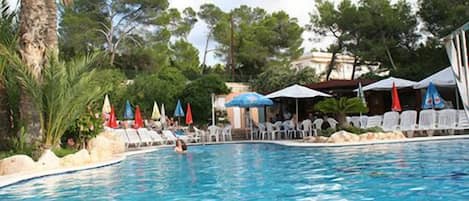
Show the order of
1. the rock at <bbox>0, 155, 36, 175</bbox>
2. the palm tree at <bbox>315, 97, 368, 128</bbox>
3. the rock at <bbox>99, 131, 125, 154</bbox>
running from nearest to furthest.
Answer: the rock at <bbox>0, 155, 36, 175</bbox>, the rock at <bbox>99, 131, 125, 154</bbox>, the palm tree at <bbox>315, 97, 368, 128</bbox>

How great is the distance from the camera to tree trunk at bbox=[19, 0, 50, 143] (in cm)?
1209

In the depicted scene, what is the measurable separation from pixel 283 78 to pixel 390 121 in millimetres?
12423

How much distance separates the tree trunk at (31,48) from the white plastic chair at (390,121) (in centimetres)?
1236

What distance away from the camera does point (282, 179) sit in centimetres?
891

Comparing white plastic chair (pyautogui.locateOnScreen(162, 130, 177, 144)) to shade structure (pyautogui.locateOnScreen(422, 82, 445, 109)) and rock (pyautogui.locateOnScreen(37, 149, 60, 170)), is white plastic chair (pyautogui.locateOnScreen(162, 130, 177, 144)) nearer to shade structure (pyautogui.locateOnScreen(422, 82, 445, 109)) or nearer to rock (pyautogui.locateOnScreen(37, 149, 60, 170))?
rock (pyautogui.locateOnScreen(37, 149, 60, 170))

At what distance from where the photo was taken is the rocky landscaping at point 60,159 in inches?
420

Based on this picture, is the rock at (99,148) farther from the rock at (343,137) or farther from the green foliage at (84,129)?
the rock at (343,137)

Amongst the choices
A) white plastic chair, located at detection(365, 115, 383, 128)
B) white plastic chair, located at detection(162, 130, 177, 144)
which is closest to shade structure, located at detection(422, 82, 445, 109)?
white plastic chair, located at detection(365, 115, 383, 128)

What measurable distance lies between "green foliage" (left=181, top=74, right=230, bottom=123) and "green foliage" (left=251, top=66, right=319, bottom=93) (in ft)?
10.1

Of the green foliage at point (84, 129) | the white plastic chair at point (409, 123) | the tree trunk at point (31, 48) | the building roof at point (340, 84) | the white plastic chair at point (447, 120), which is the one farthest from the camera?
the building roof at point (340, 84)

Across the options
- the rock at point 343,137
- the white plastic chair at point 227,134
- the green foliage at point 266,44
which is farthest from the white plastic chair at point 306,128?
the green foliage at point 266,44

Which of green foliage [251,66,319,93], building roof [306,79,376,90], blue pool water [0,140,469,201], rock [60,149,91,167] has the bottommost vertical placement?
blue pool water [0,140,469,201]

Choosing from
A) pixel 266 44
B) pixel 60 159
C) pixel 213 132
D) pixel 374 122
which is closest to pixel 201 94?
pixel 213 132

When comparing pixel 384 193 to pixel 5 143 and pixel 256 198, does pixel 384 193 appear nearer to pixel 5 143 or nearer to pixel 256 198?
pixel 256 198
